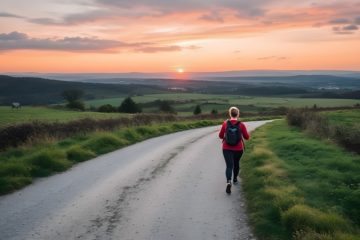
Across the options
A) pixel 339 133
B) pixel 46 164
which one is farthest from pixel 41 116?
pixel 46 164

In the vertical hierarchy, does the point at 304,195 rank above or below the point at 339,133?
above

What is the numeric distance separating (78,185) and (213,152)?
843 centimetres

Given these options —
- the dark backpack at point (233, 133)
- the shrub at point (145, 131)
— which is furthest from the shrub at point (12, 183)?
the shrub at point (145, 131)

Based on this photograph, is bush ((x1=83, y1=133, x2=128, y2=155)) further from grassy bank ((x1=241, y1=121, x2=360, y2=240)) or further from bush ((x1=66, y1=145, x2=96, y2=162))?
grassy bank ((x1=241, y1=121, x2=360, y2=240))

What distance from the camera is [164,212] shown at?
8062 millimetres

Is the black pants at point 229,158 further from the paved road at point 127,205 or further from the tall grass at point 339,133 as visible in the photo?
the tall grass at point 339,133

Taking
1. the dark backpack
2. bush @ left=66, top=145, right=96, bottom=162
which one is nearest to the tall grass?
the dark backpack

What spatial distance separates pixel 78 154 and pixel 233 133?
23.4 feet

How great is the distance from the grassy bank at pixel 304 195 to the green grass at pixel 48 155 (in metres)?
5.86

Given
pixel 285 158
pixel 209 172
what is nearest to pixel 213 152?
pixel 285 158

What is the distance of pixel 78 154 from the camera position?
15.0 m

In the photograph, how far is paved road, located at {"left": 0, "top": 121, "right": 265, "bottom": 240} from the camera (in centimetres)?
689

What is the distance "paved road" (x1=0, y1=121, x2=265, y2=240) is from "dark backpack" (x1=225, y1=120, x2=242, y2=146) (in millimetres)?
1242

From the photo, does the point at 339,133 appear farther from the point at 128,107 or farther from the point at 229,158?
the point at 128,107
